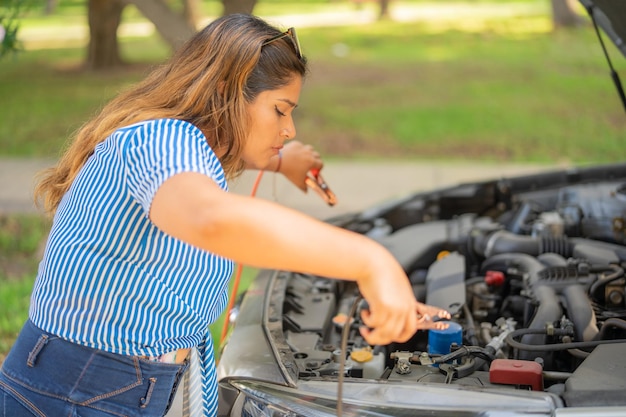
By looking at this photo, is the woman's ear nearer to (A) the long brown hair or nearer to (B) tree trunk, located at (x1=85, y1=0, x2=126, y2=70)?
(A) the long brown hair

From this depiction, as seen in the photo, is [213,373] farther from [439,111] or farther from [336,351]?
[439,111]

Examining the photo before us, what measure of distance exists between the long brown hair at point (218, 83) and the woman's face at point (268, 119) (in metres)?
0.02

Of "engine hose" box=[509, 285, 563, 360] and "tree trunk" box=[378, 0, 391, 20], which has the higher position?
"tree trunk" box=[378, 0, 391, 20]

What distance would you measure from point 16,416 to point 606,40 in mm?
2829

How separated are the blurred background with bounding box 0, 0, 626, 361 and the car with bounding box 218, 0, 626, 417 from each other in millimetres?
946

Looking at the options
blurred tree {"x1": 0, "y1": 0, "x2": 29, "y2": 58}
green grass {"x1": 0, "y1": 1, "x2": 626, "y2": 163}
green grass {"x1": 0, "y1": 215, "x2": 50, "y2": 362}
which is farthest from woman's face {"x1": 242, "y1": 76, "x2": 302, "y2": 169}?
green grass {"x1": 0, "y1": 1, "x2": 626, "y2": 163}

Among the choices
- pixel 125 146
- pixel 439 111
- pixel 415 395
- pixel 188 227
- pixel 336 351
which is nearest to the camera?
pixel 188 227

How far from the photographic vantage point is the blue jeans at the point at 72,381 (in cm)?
194

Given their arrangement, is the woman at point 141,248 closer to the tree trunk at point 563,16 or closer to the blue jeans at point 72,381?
the blue jeans at point 72,381

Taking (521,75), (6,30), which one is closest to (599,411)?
(6,30)

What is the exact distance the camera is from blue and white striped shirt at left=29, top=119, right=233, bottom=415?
6.07ft

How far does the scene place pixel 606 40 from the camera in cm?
363

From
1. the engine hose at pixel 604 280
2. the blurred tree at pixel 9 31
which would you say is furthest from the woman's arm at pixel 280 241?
the blurred tree at pixel 9 31

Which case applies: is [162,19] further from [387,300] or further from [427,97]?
[387,300]
